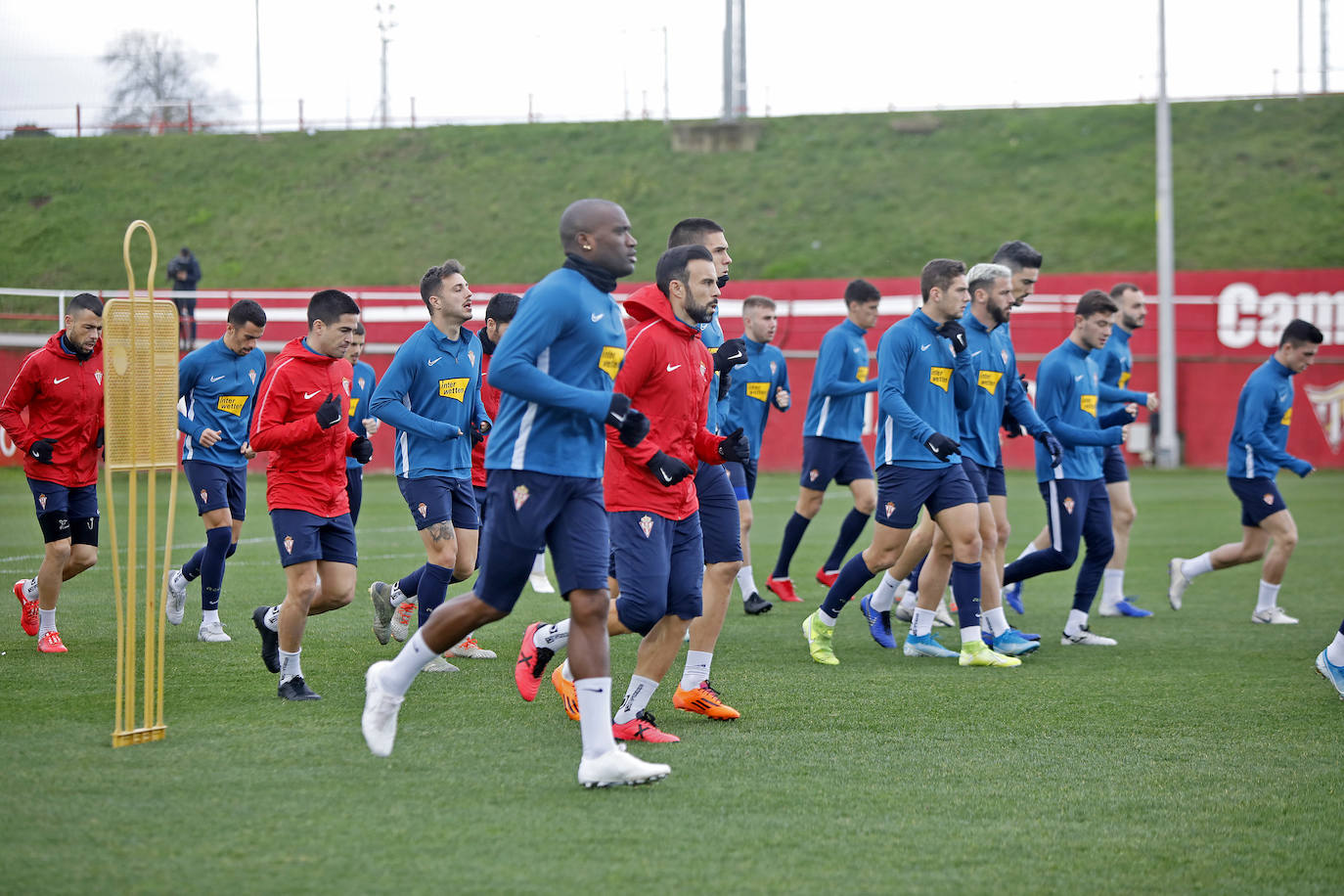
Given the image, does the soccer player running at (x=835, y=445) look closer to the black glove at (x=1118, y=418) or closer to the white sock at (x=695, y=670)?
the black glove at (x=1118, y=418)

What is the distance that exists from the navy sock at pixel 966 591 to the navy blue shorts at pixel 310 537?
3.47 m

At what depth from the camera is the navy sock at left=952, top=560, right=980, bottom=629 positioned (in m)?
7.89

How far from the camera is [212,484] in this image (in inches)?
348

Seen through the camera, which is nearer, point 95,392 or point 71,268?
point 95,392

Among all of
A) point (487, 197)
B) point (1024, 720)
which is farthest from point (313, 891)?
point (487, 197)

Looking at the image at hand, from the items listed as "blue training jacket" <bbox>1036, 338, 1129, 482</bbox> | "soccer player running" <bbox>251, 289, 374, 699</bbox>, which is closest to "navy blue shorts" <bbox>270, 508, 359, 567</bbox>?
"soccer player running" <bbox>251, 289, 374, 699</bbox>

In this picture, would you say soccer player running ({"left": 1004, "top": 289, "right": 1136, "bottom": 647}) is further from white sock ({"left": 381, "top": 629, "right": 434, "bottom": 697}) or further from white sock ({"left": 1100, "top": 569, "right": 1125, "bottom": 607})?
white sock ({"left": 381, "top": 629, "right": 434, "bottom": 697})

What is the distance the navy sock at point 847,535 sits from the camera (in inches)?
432

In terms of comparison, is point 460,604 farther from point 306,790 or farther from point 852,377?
point 852,377

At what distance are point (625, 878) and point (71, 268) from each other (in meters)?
41.4

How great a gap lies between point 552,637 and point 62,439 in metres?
3.92

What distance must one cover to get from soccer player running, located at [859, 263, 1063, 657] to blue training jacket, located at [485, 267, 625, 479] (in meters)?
3.70

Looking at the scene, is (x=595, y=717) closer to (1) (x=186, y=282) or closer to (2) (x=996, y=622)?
(2) (x=996, y=622)

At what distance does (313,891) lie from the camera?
372 cm
